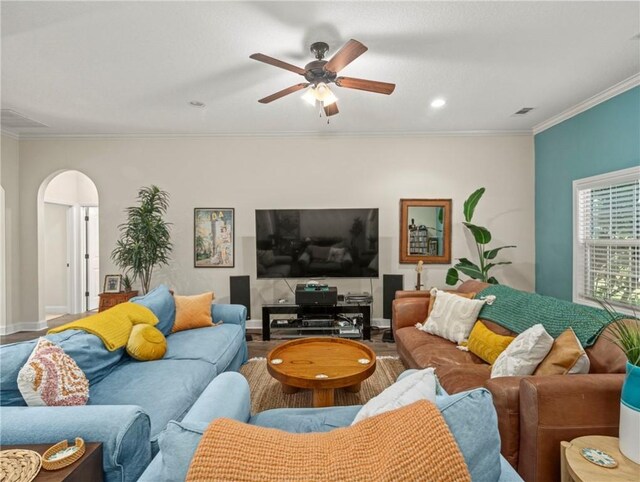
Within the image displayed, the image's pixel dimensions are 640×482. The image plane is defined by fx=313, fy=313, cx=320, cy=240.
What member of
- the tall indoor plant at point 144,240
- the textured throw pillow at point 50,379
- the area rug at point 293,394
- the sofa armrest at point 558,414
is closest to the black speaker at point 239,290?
the tall indoor plant at point 144,240

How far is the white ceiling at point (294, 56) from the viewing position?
200cm

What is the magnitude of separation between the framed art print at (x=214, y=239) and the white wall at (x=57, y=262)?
294cm

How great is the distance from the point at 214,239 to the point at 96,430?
11.1 ft

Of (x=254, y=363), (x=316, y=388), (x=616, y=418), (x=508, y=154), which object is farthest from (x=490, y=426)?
(x=508, y=154)

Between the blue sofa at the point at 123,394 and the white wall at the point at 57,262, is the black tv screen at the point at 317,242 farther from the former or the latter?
the white wall at the point at 57,262

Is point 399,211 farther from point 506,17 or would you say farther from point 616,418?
point 616,418

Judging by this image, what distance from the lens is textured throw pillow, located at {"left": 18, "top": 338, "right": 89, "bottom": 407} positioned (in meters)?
1.34

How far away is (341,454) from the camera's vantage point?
0.72m

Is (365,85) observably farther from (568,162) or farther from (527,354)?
(568,162)

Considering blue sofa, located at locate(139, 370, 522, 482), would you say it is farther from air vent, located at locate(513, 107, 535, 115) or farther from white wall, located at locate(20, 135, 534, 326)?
air vent, located at locate(513, 107, 535, 115)

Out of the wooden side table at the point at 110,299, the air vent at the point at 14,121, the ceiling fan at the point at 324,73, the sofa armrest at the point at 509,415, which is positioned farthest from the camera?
the wooden side table at the point at 110,299

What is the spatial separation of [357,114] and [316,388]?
9.96ft

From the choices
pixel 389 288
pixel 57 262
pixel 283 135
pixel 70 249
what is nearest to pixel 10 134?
pixel 70 249

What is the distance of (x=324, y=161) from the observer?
14.4ft
